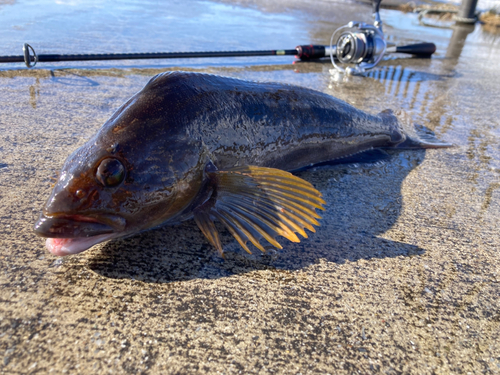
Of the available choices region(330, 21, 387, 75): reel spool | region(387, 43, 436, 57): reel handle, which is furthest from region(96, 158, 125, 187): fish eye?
region(387, 43, 436, 57): reel handle

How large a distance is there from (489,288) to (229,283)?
1.38 meters

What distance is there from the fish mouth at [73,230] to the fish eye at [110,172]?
18 centimetres

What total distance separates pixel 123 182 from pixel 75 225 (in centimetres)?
31

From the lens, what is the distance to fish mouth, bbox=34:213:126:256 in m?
1.60

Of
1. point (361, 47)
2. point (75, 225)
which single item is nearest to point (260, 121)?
point (75, 225)

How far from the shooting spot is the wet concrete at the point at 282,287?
1.36m

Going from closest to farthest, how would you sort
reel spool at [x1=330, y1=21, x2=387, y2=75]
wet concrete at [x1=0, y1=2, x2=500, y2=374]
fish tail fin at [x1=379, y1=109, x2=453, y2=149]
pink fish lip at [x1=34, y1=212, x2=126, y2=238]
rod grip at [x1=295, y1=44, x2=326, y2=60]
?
wet concrete at [x1=0, y1=2, x2=500, y2=374]
pink fish lip at [x1=34, y1=212, x2=126, y2=238]
fish tail fin at [x1=379, y1=109, x2=453, y2=149]
reel spool at [x1=330, y1=21, x2=387, y2=75]
rod grip at [x1=295, y1=44, x2=326, y2=60]

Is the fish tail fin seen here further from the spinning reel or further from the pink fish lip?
the pink fish lip

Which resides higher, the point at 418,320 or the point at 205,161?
the point at 205,161

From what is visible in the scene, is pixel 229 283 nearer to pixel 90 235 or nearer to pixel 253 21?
pixel 90 235

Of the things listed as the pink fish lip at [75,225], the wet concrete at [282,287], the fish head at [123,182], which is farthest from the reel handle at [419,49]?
the pink fish lip at [75,225]

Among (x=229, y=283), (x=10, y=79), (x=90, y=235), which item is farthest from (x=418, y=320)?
(x=10, y=79)

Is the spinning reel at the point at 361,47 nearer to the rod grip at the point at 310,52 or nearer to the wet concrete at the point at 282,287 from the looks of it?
the rod grip at the point at 310,52

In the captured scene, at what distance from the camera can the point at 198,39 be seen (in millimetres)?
7297
